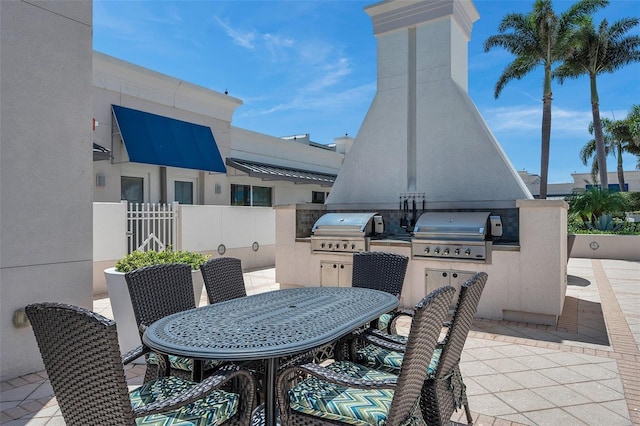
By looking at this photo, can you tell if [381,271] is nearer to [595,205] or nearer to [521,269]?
[521,269]

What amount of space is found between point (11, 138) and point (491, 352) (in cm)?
497

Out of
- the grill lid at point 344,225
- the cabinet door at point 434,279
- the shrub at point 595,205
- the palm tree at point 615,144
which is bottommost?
the cabinet door at point 434,279

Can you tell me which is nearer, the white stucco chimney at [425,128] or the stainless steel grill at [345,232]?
the stainless steel grill at [345,232]

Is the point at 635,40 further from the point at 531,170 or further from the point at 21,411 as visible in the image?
the point at 21,411

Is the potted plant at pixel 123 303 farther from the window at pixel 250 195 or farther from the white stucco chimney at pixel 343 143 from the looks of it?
the white stucco chimney at pixel 343 143

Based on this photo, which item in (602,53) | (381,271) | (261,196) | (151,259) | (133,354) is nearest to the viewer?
(133,354)

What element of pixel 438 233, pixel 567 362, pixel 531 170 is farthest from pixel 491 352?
pixel 531 170

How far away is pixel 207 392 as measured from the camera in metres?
1.91

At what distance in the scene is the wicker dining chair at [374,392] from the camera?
71.9 inches

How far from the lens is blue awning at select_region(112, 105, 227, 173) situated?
919 cm

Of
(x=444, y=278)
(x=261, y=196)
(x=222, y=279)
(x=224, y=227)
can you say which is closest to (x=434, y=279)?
(x=444, y=278)

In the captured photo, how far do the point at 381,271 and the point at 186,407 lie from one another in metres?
2.18

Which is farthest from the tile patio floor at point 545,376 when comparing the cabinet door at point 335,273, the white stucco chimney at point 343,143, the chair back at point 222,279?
the white stucco chimney at point 343,143

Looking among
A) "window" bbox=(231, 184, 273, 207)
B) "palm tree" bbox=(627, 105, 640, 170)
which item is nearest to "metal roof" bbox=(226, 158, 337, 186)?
"window" bbox=(231, 184, 273, 207)
